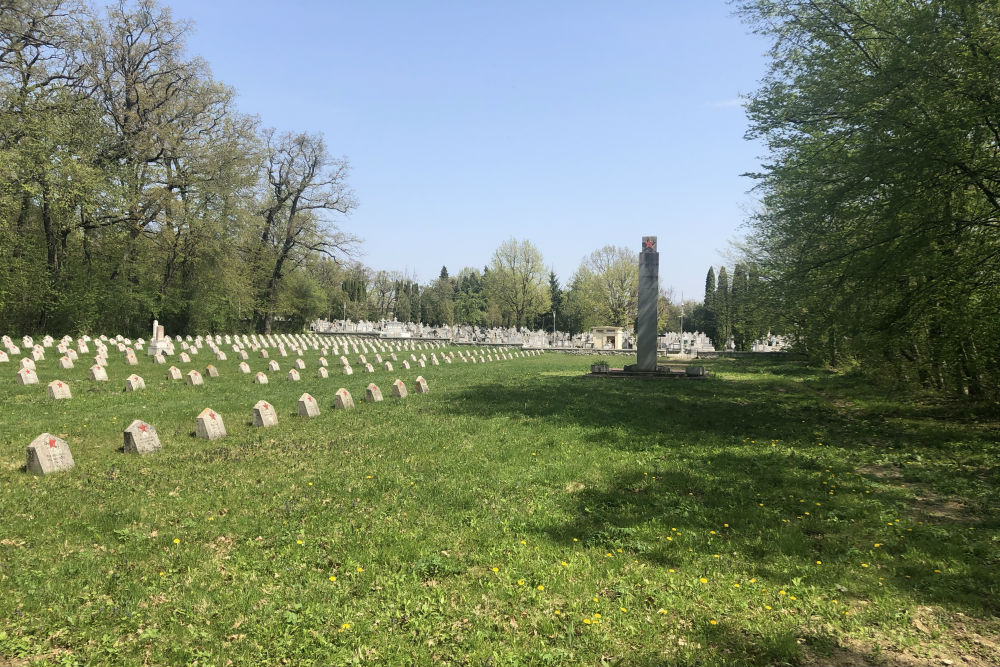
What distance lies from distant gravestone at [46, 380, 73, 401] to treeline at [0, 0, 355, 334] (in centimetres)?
1421

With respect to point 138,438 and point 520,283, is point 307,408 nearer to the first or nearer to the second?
Answer: point 138,438

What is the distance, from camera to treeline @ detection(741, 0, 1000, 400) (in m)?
9.19

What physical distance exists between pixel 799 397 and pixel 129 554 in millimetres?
17953

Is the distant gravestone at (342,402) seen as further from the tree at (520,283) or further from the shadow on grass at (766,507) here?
the tree at (520,283)

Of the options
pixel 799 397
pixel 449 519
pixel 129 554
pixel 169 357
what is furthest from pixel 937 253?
pixel 169 357

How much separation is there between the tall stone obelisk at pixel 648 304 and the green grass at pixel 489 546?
12174 mm

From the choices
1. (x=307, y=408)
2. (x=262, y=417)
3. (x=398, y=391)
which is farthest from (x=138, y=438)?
(x=398, y=391)

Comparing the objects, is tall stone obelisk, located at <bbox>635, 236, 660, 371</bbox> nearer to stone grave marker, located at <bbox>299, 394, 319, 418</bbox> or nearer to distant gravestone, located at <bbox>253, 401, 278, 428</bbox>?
stone grave marker, located at <bbox>299, 394, 319, 418</bbox>

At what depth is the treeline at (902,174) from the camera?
919 centimetres

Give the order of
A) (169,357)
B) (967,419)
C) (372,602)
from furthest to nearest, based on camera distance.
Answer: (169,357) < (967,419) < (372,602)

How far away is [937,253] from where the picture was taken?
9938 millimetres

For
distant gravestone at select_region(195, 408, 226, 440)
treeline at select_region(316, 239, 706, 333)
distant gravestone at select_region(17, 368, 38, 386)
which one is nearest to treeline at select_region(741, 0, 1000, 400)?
distant gravestone at select_region(195, 408, 226, 440)

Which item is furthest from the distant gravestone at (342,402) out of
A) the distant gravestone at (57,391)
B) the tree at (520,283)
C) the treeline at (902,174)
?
the tree at (520,283)

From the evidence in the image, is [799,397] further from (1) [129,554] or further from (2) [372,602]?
(1) [129,554]
